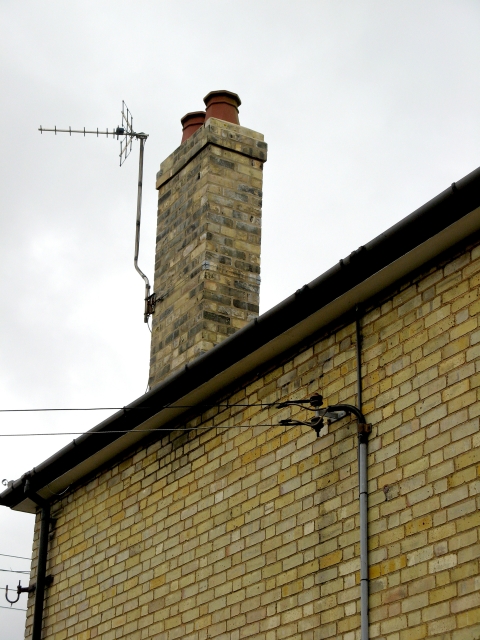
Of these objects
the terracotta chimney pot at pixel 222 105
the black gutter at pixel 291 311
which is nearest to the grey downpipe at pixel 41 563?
the black gutter at pixel 291 311

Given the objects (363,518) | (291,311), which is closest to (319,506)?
(363,518)

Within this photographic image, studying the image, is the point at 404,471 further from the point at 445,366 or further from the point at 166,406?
the point at 166,406

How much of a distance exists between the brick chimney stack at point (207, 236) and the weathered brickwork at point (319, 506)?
1727 mm

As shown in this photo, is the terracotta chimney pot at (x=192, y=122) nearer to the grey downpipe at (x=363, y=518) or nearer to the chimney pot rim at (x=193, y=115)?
the chimney pot rim at (x=193, y=115)

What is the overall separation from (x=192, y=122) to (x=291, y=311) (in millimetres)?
5358

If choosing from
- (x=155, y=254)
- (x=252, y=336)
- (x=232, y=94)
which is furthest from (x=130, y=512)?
(x=232, y=94)

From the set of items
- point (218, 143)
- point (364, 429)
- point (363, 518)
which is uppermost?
point (218, 143)

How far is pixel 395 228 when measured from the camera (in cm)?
830

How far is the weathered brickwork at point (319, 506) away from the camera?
768cm

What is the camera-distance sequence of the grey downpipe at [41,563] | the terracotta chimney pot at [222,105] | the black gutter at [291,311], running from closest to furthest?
the black gutter at [291,311] < the grey downpipe at [41,563] < the terracotta chimney pot at [222,105]

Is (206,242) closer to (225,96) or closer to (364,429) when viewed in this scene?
(225,96)

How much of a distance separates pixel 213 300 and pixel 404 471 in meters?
4.72

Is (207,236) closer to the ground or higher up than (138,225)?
closer to the ground

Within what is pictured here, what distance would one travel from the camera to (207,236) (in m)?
12.8
